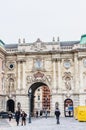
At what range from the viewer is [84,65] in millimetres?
66312

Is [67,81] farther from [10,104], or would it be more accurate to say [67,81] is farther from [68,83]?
[10,104]

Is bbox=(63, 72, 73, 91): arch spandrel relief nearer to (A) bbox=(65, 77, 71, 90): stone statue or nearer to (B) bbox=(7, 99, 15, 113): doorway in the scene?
(A) bbox=(65, 77, 71, 90): stone statue

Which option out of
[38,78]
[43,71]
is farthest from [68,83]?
[38,78]

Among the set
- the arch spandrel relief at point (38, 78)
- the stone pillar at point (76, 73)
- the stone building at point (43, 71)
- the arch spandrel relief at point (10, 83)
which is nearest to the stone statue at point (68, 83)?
the stone building at point (43, 71)

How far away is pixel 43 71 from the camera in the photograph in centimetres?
6844

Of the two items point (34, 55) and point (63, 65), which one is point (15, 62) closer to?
point (34, 55)

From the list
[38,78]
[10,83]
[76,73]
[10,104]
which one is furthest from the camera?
[10,104]

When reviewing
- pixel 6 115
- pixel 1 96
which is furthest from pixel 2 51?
pixel 6 115

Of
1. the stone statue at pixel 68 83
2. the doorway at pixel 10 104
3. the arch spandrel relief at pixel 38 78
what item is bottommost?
the doorway at pixel 10 104

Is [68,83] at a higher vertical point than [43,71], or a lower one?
lower

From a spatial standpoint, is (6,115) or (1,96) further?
(1,96)

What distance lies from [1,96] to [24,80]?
610 centimetres

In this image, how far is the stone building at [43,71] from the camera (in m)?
66.5

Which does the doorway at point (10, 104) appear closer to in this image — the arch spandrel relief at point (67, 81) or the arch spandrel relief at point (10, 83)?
the arch spandrel relief at point (10, 83)
